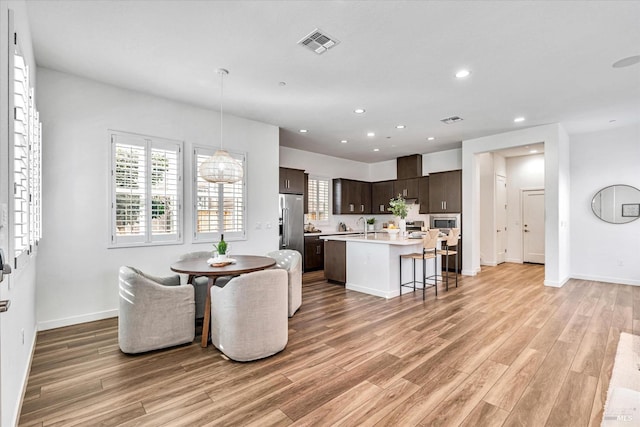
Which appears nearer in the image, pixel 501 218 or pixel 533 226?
pixel 533 226

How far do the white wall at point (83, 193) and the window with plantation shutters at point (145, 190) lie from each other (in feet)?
0.34

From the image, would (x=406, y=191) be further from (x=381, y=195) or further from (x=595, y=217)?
(x=595, y=217)

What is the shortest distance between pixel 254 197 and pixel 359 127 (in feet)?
7.76

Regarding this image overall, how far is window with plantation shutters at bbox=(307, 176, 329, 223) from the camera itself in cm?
822

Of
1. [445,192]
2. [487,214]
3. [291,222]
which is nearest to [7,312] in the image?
[291,222]

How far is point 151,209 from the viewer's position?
4211 millimetres

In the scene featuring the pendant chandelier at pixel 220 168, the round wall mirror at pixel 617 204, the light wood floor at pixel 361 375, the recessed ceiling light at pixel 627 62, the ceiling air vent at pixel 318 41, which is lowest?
the light wood floor at pixel 361 375

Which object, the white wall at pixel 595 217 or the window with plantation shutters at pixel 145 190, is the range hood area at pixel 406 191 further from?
the window with plantation shutters at pixel 145 190

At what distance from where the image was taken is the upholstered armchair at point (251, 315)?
270 centimetres

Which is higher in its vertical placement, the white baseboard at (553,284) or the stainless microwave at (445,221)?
the stainless microwave at (445,221)

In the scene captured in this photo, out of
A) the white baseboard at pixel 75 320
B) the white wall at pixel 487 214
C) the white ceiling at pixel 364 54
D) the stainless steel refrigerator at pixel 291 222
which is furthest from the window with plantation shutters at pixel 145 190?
the white wall at pixel 487 214

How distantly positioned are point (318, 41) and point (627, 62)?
335 cm

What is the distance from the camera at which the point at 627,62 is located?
10.9 feet

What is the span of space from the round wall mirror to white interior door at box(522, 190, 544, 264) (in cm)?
195
